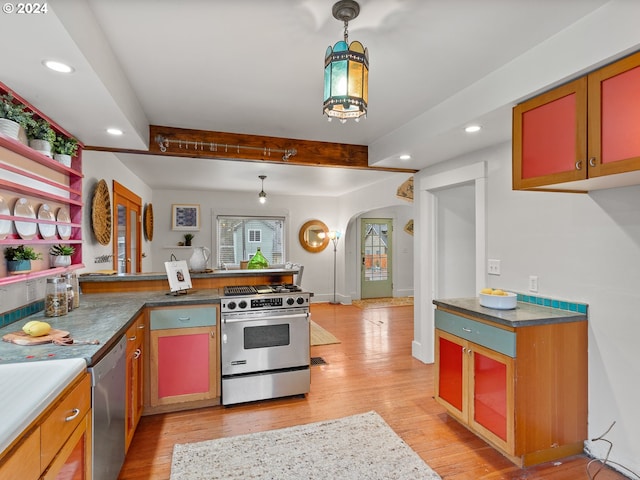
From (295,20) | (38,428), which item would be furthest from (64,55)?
(38,428)

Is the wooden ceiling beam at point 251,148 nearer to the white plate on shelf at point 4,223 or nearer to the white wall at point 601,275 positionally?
the white plate on shelf at point 4,223

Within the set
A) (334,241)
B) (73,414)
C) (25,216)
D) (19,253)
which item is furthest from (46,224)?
(334,241)

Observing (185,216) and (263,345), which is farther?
(185,216)

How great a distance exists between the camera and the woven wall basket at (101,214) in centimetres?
310

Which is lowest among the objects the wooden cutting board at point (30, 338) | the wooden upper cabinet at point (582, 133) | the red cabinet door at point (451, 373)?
the red cabinet door at point (451, 373)

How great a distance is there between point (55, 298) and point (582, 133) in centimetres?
317

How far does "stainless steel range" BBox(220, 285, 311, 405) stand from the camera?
292 cm

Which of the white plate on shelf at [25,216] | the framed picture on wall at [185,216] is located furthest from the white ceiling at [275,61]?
the framed picture on wall at [185,216]

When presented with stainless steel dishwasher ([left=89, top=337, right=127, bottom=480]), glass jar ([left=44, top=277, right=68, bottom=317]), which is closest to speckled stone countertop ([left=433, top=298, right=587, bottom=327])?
stainless steel dishwasher ([left=89, top=337, right=127, bottom=480])

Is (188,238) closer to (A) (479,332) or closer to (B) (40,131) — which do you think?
(B) (40,131)

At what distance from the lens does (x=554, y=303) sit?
96.2 inches

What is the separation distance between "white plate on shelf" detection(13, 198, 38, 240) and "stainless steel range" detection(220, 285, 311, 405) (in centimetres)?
135

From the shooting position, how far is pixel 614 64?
1632 millimetres

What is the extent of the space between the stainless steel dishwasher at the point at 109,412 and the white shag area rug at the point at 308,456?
396 mm
